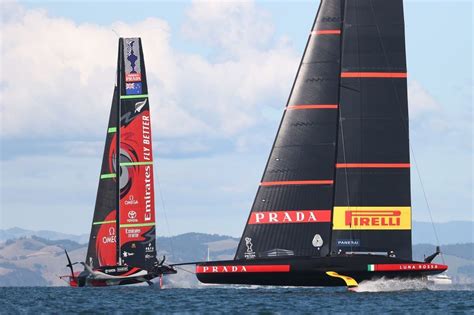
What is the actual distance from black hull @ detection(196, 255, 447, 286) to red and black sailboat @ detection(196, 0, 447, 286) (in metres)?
0.09

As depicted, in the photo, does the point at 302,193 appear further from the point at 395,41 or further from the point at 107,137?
the point at 107,137

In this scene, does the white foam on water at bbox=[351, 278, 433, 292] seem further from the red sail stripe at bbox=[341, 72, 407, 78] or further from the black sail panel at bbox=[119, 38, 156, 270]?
the black sail panel at bbox=[119, 38, 156, 270]

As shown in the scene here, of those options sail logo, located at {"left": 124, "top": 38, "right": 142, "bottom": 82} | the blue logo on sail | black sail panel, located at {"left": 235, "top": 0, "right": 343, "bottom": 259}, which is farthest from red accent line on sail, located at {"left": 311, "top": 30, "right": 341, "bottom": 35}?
the blue logo on sail

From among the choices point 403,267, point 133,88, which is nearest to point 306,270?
point 403,267

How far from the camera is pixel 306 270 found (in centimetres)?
6506

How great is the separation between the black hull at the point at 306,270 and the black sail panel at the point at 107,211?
A: 19.6m

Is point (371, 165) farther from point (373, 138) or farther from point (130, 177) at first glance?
point (130, 177)

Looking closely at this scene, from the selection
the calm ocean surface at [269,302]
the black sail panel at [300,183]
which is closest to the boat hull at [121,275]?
the calm ocean surface at [269,302]

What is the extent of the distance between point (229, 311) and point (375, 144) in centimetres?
1296

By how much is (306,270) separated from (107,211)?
2358 centimetres

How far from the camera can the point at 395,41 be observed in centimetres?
6656

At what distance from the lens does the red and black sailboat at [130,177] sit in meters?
81.7

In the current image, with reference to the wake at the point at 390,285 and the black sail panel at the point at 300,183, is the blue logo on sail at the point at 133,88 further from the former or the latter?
the wake at the point at 390,285

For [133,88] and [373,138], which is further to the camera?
[133,88]
